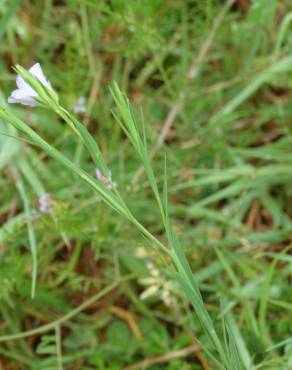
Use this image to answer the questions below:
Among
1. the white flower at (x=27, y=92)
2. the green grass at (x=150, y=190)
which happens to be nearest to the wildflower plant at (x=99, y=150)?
the white flower at (x=27, y=92)

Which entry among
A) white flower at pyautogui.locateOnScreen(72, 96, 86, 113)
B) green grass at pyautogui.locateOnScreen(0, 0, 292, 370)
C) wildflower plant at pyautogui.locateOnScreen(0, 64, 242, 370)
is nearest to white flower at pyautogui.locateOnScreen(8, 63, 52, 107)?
wildflower plant at pyautogui.locateOnScreen(0, 64, 242, 370)

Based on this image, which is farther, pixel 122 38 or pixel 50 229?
pixel 122 38

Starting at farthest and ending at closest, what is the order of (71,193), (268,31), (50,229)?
(268,31), (71,193), (50,229)

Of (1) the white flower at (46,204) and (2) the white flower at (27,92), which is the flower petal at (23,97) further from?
(1) the white flower at (46,204)

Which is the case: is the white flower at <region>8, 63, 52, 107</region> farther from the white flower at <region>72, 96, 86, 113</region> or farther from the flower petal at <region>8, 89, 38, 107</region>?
the white flower at <region>72, 96, 86, 113</region>

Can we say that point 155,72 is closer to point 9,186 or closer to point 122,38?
point 122,38

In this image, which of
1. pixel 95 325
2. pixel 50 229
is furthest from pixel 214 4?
pixel 95 325

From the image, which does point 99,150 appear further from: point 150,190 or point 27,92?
point 150,190

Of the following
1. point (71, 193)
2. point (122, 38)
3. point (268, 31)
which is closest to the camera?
point (71, 193)
